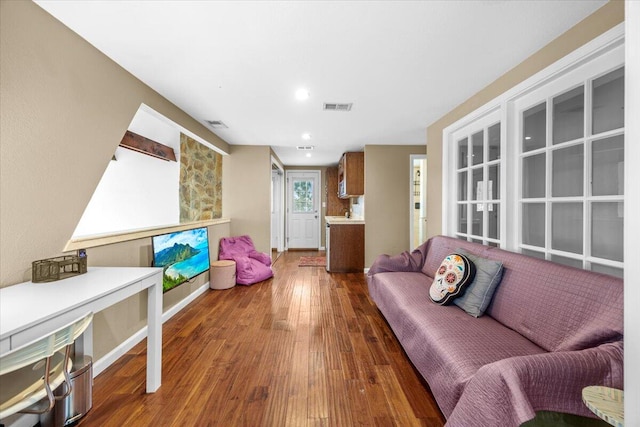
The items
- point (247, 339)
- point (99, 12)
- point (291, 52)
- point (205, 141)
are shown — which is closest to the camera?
point (99, 12)

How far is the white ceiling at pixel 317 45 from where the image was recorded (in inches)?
60.6

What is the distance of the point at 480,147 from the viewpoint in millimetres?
2785

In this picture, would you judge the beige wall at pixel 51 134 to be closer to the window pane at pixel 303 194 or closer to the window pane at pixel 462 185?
the window pane at pixel 462 185

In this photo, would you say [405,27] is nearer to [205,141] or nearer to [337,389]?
[337,389]

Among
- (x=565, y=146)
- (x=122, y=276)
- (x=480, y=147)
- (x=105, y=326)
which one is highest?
(x=480, y=147)

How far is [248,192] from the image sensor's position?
4906 mm

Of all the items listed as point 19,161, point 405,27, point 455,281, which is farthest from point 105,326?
point 405,27

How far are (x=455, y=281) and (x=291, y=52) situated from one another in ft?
6.75

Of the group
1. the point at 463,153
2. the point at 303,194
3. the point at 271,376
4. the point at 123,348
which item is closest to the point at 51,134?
the point at 123,348

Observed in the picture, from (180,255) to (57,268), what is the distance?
150 centimetres

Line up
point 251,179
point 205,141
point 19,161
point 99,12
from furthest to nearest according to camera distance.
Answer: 1. point 251,179
2. point 205,141
3. point 99,12
4. point 19,161

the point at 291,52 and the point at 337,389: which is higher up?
the point at 291,52

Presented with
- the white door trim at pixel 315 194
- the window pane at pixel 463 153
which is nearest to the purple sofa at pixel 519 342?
the window pane at pixel 463 153

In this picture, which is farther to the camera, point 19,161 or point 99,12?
point 99,12
